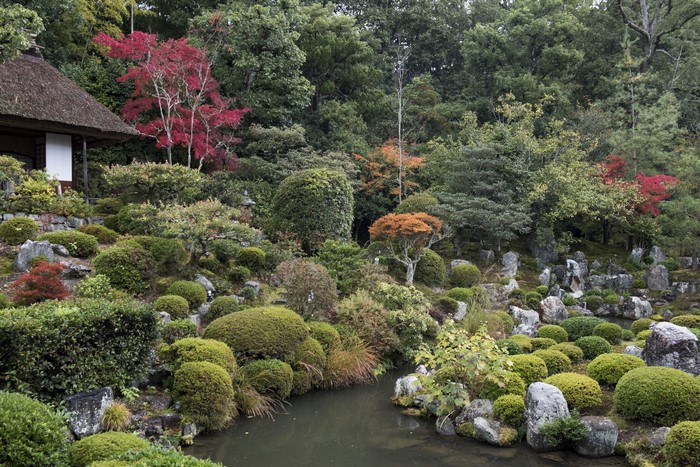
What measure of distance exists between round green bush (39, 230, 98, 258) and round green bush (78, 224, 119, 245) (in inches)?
40.1

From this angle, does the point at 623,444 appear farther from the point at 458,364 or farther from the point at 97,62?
the point at 97,62

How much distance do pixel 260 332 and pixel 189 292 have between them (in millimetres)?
2485

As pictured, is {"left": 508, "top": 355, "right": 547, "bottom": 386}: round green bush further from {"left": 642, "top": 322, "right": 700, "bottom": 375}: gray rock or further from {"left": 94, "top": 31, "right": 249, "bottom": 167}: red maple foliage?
{"left": 94, "top": 31, "right": 249, "bottom": 167}: red maple foliage

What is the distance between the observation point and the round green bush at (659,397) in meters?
7.78

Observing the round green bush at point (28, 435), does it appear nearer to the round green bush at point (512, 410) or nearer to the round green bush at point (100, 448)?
the round green bush at point (100, 448)

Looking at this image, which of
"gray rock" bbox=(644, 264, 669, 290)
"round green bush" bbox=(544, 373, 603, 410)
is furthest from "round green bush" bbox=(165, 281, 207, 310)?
"gray rock" bbox=(644, 264, 669, 290)

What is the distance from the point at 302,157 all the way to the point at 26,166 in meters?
9.14

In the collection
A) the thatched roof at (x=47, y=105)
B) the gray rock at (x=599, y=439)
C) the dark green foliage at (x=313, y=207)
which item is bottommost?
the gray rock at (x=599, y=439)

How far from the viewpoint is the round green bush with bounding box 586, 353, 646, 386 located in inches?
362

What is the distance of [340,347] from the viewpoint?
11305 millimetres

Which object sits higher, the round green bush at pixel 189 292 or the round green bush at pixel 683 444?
the round green bush at pixel 189 292

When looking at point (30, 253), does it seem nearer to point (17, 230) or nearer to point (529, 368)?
point (17, 230)

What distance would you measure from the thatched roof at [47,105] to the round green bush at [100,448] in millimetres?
12473

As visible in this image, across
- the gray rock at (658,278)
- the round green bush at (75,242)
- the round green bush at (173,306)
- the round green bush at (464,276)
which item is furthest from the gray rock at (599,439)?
the gray rock at (658,278)
